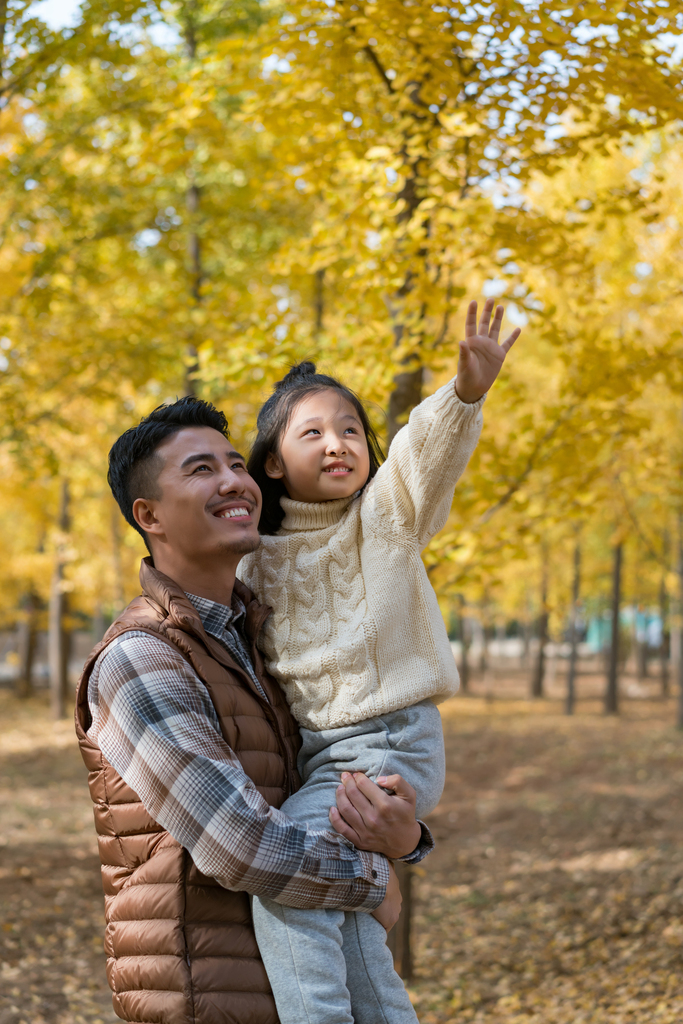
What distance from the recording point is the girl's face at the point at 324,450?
2.03 metres

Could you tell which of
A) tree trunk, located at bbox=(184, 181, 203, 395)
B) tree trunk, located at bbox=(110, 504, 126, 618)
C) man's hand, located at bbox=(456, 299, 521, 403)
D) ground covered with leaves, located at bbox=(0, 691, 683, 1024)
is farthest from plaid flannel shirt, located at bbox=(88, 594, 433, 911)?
tree trunk, located at bbox=(110, 504, 126, 618)

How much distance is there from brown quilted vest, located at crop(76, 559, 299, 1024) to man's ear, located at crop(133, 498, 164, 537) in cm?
9

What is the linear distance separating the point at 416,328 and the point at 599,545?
16.1m

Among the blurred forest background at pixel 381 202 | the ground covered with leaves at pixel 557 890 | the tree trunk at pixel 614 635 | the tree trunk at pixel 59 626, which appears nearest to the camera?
the blurred forest background at pixel 381 202

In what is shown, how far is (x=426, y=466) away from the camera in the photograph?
1880 mm

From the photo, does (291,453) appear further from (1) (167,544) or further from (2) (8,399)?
(2) (8,399)

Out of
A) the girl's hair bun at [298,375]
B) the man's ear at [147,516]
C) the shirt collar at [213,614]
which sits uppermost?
the girl's hair bun at [298,375]

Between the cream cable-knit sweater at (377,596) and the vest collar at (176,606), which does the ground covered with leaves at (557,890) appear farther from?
Answer: the vest collar at (176,606)

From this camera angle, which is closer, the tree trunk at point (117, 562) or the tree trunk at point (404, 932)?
the tree trunk at point (404, 932)

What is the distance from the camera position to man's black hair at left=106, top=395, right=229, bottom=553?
6.16 feet

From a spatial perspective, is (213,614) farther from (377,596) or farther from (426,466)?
(426,466)

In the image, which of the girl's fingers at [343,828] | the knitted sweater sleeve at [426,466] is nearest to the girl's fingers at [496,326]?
the knitted sweater sleeve at [426,466]

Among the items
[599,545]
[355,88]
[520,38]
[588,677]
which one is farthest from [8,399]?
[588,677]

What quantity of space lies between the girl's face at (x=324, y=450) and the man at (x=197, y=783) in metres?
0.20
